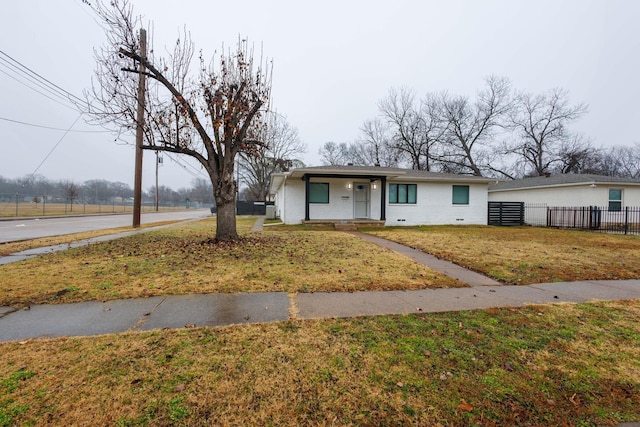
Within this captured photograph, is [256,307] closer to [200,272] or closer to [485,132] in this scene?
[200,272]

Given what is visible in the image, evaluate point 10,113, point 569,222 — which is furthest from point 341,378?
point 10,113

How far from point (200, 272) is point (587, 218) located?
20.4m

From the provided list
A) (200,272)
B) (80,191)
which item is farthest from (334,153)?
(200,272)

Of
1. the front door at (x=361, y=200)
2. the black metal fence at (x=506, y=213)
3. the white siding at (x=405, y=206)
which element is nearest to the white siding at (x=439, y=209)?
the white siding at (x=405, y=206)

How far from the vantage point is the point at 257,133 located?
9266 mm

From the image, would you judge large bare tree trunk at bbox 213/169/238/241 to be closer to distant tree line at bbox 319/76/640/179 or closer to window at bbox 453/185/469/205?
window at bbox 453/185/469/205

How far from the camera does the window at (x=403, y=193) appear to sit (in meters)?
16.7

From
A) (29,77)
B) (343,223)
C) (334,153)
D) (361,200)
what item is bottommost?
(343,223)

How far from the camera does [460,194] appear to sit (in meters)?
17.4

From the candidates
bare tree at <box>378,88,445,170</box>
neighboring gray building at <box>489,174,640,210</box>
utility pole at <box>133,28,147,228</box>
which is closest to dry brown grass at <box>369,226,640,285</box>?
utility pole at <box>133,28,147,228</box>

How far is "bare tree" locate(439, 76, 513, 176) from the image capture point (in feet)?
103

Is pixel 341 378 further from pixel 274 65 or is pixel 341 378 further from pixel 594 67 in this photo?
pixel 594 67

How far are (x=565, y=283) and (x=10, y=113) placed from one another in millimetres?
30139

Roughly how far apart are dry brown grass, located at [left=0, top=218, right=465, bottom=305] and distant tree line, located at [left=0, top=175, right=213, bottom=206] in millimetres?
31013
